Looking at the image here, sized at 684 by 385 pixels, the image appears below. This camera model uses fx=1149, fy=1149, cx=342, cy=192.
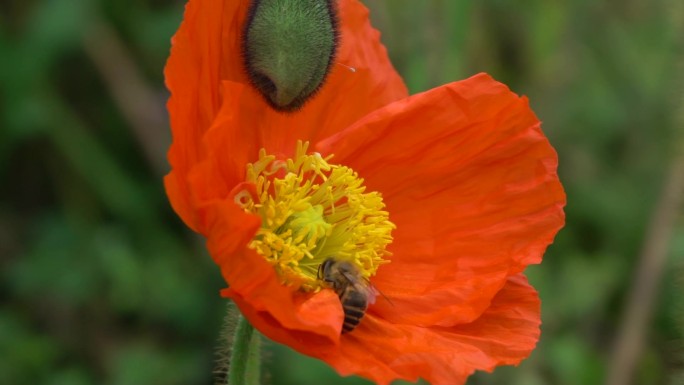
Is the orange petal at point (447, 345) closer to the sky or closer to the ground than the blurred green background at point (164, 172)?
closer to the sky

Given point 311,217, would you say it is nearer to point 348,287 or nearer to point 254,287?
point 348,287

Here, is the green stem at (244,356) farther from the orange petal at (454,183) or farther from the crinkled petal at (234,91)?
the orange petal at (454,183)

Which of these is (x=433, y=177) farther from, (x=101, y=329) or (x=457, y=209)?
(x=101, y=329)

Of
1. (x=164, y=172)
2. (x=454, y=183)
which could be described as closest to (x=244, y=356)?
(x=454, y=183)

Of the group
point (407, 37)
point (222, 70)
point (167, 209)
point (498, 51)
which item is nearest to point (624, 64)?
point (498, 51)

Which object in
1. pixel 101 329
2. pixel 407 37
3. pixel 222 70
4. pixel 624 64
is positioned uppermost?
pixel 222 70

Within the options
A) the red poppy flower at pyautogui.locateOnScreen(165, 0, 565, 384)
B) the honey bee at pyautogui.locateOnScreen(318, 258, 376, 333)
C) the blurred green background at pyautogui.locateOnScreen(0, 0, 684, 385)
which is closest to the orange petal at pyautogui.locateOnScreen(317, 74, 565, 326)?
the red poppy flower at pyautogui.locateOnScreen(165, 0, 565, 384)

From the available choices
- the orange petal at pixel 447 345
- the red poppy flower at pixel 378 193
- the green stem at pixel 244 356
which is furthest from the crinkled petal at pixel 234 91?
the orange petal at pixel 447 345

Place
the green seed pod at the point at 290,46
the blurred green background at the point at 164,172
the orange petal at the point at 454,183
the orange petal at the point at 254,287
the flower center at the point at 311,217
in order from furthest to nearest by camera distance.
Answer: the blurred green background at the point at 164,172 → the orange petal at the point at 454,183 → the flower center at the point at 311,217 → the green seed pod at the point at 290,46 → the orange petal at the point at 254,287
